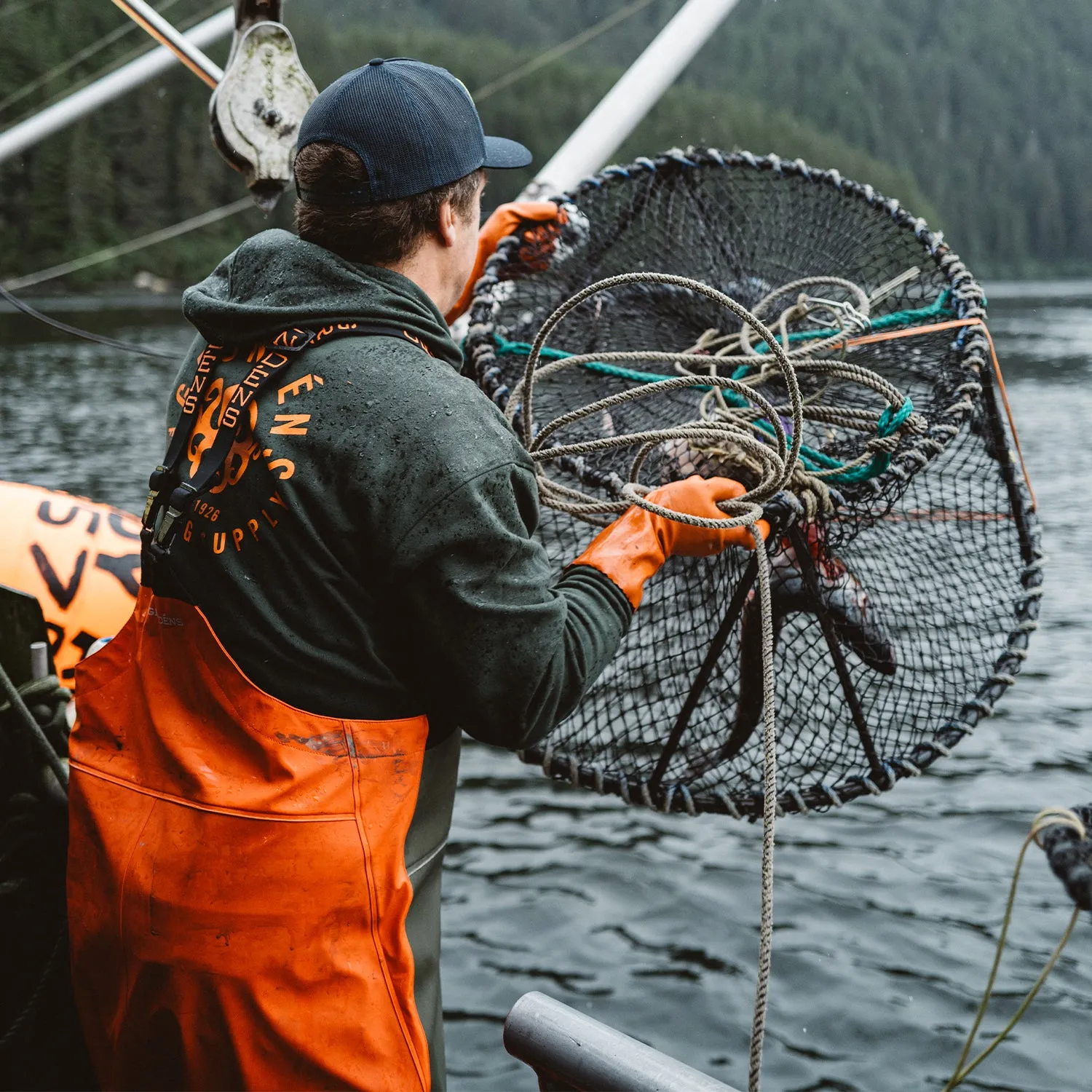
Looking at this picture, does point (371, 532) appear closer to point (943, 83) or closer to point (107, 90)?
point (107, 90)

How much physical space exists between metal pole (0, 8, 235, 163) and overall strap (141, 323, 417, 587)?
21.4 ft

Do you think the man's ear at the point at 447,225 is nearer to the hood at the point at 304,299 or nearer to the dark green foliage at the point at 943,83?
the hood at the point at 304,299

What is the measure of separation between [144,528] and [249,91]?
2.08 m

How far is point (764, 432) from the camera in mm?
2766

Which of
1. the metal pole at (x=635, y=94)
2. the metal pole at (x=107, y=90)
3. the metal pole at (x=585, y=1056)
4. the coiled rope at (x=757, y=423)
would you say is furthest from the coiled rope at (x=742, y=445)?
the metal pole at (x=107, y=90)

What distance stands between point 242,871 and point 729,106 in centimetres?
6531

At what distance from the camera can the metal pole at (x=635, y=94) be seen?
4.51 meters

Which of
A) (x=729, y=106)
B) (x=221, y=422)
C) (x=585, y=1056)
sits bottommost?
(x=585, y=1056)

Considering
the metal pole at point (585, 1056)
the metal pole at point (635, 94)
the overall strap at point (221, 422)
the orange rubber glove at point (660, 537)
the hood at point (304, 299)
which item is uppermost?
the metal pole at point (635, 94)

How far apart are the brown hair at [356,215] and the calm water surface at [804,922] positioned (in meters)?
3.70

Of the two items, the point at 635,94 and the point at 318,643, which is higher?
the point at 635,94

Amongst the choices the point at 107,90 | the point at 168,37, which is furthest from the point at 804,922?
the point at 107,90

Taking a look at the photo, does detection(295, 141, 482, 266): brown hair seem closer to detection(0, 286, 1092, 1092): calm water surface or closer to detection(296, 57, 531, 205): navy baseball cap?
detection(296, 57, 531, 205): navy baseball cap

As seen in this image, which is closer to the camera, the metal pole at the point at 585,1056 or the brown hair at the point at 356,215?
the metal pole at the point at 585,1056
